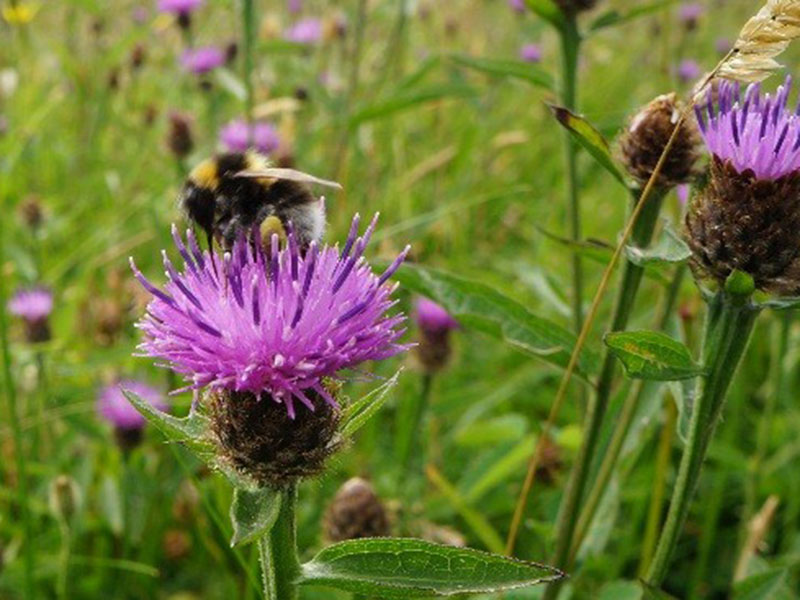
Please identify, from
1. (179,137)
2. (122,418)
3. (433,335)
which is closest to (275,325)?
(122,418)

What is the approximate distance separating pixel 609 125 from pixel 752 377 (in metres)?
1.50

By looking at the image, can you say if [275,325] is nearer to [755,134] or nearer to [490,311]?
[490,311]

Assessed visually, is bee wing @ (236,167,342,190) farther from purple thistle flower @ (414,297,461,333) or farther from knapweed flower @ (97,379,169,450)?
purple thistle flower @ (414,297,461,333)

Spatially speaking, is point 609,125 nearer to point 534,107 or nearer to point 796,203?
point 796,203

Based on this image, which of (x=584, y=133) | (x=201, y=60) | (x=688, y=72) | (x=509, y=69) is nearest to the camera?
(x=584, y=133)

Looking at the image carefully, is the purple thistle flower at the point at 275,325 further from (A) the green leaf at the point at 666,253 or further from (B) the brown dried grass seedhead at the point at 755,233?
(B) the brown dried grass seedhead at the point at 755,233

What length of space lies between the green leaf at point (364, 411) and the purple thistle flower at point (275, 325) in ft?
0.14

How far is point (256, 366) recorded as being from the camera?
44.3 inches

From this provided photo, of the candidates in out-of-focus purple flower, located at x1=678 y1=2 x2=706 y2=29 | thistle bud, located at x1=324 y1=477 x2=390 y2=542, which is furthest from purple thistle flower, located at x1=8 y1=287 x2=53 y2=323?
out-of-focus purple flower, located at x1=678 y1=2 x2=706 y2=29

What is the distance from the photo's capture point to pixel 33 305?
2.70 metres

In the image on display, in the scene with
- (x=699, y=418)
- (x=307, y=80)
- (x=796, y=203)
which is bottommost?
(x=699, y=418)

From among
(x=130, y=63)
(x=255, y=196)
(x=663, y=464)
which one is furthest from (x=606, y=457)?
(x=130, y=63)

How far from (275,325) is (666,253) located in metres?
0.50

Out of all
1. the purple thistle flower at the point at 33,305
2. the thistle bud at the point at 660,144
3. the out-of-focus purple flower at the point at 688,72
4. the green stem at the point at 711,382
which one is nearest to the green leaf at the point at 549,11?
the thistle bud at the point at 660,144
